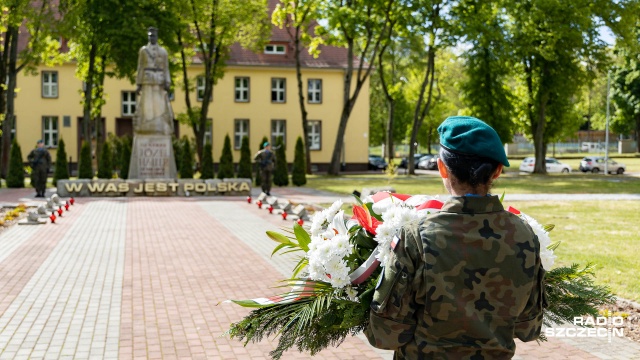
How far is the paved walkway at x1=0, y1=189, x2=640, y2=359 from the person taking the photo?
645 cm

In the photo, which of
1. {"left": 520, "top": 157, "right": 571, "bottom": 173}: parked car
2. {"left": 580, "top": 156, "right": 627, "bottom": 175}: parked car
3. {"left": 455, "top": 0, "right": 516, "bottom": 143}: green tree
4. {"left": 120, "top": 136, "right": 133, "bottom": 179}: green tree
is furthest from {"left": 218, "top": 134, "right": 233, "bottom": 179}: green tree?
{"left": 580, "top": 156, "right": 627, "bottom": 175}: parked car

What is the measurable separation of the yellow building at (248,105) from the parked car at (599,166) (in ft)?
52.2

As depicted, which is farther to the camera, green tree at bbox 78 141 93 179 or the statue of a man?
green tree at bbox 78 141 93 179

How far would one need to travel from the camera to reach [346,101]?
41062mm

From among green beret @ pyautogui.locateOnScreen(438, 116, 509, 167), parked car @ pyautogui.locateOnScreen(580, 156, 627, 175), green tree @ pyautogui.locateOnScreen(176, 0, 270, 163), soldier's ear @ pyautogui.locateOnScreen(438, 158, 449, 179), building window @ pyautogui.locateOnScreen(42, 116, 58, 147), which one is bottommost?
parked car @ pyautogui.locateOnScreen(580, 156, 627, 175)

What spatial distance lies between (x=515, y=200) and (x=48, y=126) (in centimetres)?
3409

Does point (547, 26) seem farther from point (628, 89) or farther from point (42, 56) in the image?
point (628, 89)

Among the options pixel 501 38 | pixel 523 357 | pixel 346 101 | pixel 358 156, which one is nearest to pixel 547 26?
pixel 501 38

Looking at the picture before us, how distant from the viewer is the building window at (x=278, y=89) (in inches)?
2013

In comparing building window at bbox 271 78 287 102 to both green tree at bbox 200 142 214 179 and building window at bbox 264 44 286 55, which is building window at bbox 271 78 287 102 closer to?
building window at bbox 264 44 286 55

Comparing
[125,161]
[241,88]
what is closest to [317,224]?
[125,161]

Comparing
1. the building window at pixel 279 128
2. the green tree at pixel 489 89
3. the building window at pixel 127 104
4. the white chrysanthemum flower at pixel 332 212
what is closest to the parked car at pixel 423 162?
the green tree at pixel 489 89

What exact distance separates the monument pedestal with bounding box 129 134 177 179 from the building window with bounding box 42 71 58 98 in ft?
74.8

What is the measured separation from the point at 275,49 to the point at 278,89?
295 cm
